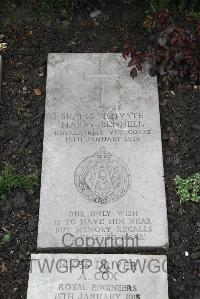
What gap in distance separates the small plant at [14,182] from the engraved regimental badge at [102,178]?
37cm

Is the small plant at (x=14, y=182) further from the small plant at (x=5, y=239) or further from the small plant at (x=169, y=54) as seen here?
the small plant at (x=169, y=54)

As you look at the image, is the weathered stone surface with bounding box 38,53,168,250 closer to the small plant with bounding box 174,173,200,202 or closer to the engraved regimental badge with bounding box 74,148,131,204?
the engraved regimental badge with bounding box 74,148,131,204

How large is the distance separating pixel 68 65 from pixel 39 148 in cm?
87

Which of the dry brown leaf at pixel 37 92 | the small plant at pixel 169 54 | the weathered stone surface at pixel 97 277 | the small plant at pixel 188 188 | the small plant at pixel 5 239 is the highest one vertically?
the small plant at pixel 169 54

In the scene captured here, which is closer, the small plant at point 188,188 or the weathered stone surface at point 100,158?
the weathered stone surface at point 100,158

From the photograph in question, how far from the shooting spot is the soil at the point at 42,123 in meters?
3.79

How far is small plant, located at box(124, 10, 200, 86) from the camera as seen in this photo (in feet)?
14.5

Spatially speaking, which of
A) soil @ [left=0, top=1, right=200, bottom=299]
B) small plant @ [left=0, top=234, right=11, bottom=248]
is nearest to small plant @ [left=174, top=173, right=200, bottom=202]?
soil @ [left=0, top=1, right=200, bottom=299]

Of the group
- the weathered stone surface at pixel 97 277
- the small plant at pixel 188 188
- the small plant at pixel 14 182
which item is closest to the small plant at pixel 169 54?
the small plant at pixel 188 188

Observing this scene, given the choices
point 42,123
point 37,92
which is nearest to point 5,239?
point 42,123

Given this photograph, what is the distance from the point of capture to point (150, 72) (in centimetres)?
452

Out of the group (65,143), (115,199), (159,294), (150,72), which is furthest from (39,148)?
(159,294)

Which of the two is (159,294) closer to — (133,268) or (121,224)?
(133,268)

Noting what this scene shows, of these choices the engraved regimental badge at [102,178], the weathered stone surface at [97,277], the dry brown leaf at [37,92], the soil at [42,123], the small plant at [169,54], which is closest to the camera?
the weathered stone surface at [97,277]
